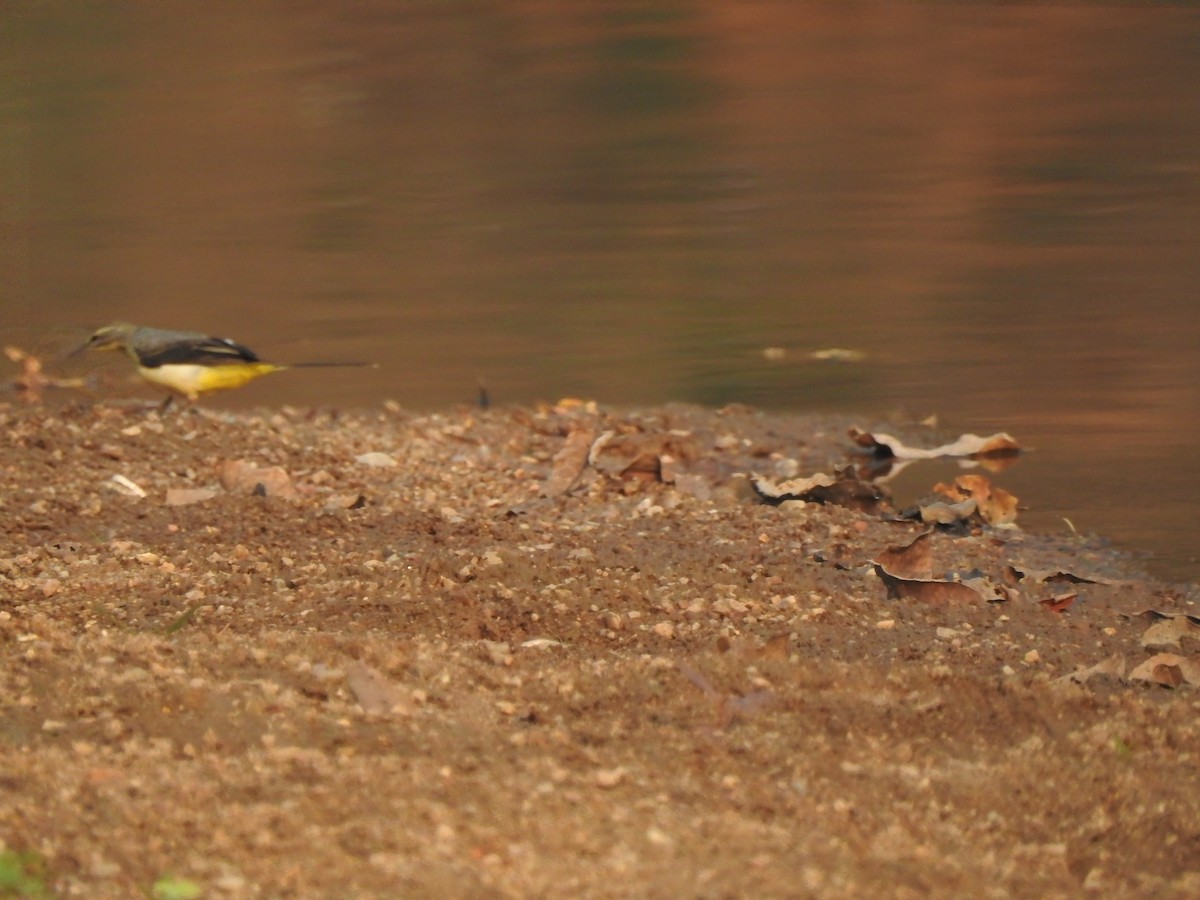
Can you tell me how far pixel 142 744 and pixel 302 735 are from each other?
0.24 metres

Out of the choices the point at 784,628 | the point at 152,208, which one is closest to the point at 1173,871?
the point at 784,628

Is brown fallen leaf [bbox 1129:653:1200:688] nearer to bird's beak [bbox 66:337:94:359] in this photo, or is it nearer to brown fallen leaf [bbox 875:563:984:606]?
brown fallen leaf [bbox 875:563:984:606]

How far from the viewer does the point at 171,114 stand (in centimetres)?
1448

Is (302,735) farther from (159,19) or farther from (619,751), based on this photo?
(159,19)

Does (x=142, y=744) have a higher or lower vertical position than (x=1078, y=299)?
higher

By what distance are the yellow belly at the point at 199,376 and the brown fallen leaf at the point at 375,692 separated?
2.95m

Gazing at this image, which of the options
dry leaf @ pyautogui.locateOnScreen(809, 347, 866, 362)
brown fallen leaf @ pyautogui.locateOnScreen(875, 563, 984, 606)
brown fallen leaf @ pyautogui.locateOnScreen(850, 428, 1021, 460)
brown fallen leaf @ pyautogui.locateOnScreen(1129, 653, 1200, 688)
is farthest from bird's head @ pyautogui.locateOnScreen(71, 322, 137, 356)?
brown fallen leaf @ pyautogui.locateOnScreen(1129, 653, 1200, 688)

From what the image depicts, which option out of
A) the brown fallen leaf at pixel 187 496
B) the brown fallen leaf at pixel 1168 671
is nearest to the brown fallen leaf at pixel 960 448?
the brown fallen leaf at pixel 187 496

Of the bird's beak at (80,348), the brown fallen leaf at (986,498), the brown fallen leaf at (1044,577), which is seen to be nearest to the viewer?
the brown fallen leaf at (1044,577)

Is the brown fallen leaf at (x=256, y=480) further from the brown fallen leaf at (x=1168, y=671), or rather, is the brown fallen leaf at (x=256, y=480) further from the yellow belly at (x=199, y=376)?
the brown fallen leaf at (x=1168, y=671)

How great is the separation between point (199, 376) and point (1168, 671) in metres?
3.46

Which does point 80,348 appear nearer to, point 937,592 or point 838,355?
point 838,355

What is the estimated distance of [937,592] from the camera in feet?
13.0

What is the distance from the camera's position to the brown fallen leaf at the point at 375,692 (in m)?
2.86
